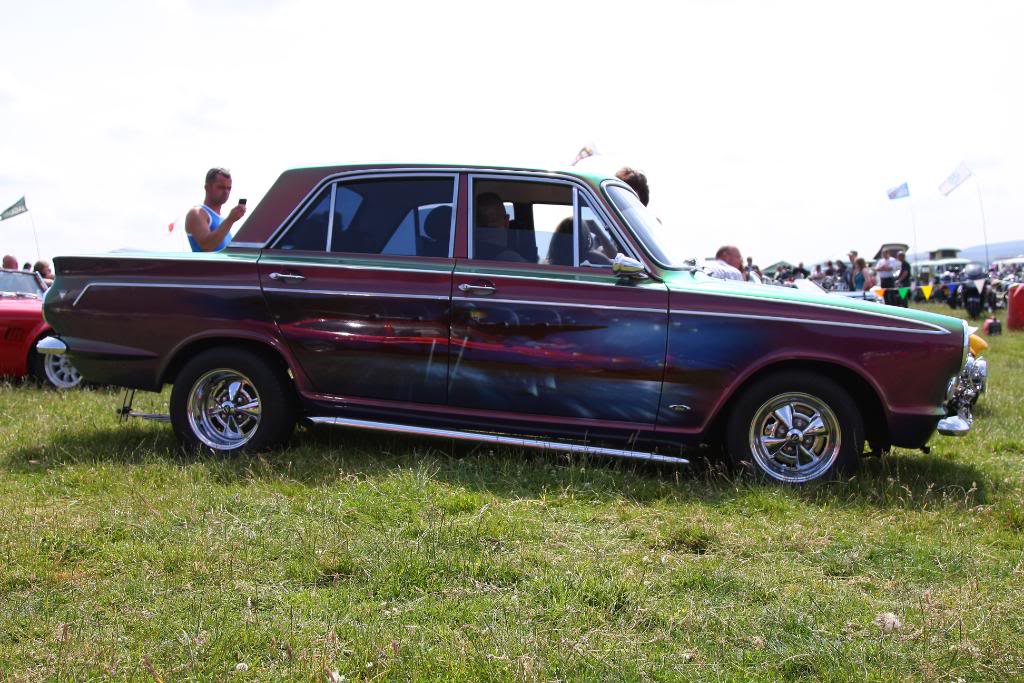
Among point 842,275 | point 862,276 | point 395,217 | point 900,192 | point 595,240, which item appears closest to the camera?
point 595,240

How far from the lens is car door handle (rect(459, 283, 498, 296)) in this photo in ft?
16.5

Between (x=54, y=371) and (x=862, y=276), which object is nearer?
(x=54, y=371)

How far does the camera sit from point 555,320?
4.92 metres

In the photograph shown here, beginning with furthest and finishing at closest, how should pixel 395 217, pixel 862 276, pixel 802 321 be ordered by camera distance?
pixel 862 276
pixel 395 217
pixel 802 321

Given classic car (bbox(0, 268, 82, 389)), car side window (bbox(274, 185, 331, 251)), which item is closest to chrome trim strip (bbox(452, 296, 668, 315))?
car side window (bbox(274, 185, 331, 251))

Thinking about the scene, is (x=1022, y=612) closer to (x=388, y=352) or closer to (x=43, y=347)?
(x=388, y=352)

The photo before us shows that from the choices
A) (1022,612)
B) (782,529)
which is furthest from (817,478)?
(1022,612)

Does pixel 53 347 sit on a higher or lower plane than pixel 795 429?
higher

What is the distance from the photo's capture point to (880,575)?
142 inches

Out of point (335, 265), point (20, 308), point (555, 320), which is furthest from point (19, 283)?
point (555, 320)

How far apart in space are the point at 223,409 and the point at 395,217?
5.24 feet

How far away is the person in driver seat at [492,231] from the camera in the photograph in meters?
5.18

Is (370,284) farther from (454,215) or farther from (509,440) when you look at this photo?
(509,440)

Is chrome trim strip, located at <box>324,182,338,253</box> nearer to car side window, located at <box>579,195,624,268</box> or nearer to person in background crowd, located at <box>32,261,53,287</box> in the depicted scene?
car side window, located at <box>579,195,624,268</box>
